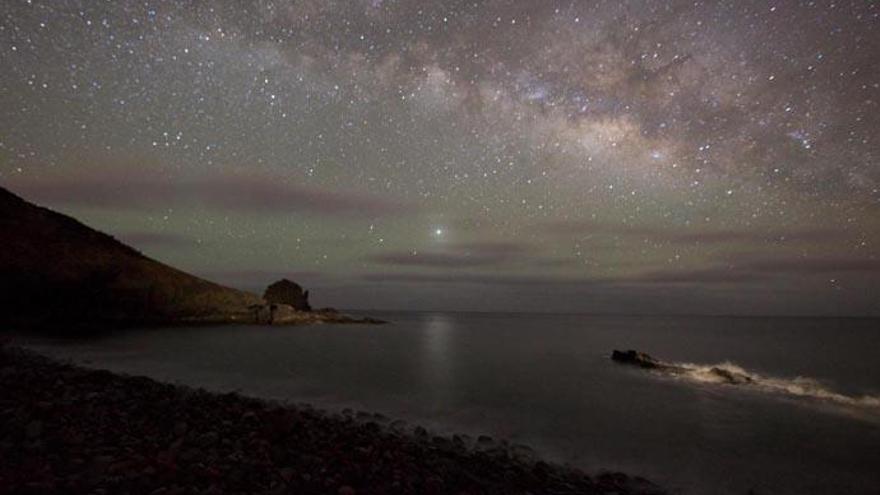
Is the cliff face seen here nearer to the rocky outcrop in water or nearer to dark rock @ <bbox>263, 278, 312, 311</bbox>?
dark rock @ <bbox>263, 278, 312, 311</bbox>

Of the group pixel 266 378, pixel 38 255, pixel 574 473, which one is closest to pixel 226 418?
pixel 574 473

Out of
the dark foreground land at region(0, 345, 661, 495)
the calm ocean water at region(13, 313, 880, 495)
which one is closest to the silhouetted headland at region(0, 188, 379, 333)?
the calm ocean water at region(13, 313, 880, 495)

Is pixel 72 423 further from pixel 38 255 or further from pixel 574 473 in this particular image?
pixel 38 255

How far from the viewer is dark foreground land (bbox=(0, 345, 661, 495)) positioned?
5.25m

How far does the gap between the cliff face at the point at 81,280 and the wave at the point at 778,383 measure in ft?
190

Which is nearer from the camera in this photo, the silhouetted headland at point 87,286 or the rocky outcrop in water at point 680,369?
the rocky outcrop in water at point 680,369

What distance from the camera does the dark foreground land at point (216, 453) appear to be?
525cm

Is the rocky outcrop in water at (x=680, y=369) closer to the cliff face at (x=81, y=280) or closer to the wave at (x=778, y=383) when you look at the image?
the wave at (x=778, y=383)

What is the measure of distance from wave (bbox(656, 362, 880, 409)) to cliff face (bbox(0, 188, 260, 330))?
190 feet

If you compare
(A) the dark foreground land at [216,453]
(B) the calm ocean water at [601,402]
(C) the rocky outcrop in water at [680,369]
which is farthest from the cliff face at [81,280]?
(C) the rocky outcrop in water at [680,369]

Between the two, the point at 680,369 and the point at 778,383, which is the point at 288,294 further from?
the point at 778,383

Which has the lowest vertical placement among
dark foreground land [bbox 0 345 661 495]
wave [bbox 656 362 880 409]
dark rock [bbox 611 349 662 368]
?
wave [bbox 656 362 880 409]

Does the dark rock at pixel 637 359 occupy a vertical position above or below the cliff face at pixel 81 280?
below

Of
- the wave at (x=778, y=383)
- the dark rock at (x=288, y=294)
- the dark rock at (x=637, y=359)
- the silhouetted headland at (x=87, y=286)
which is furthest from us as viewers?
the dark rock at (x=288, y=294)
